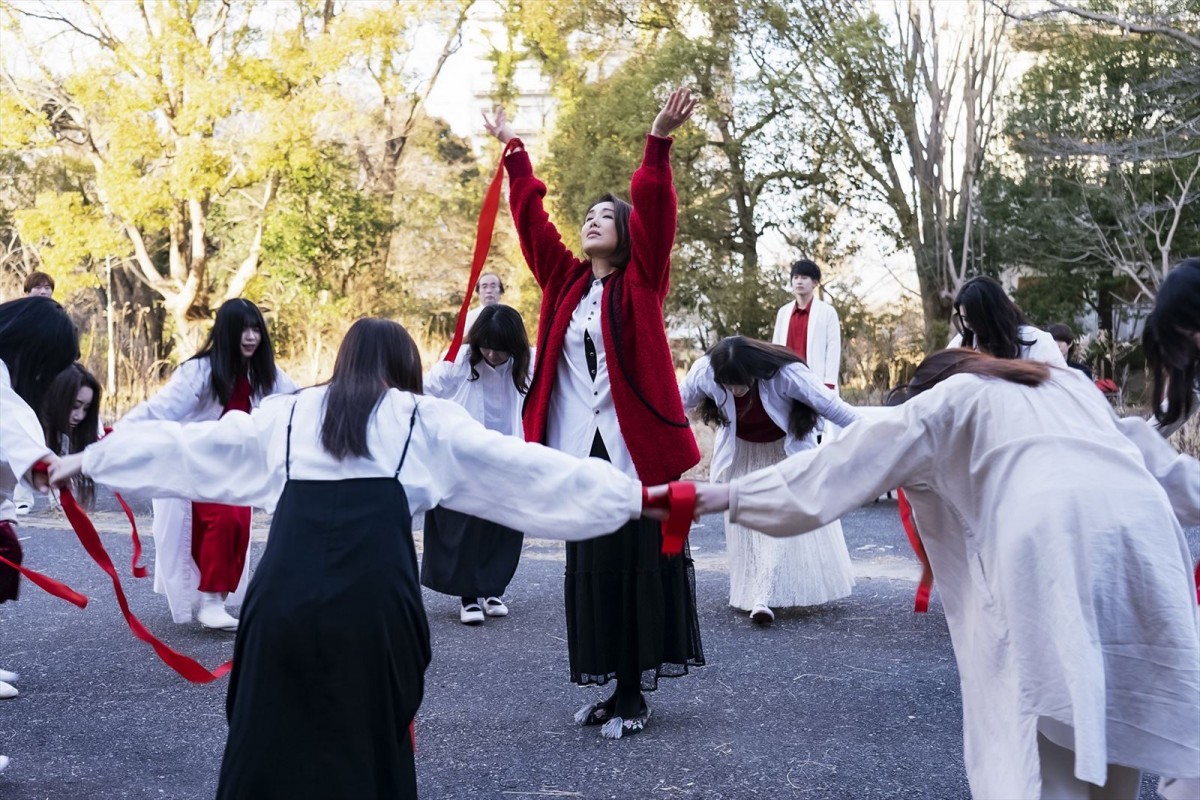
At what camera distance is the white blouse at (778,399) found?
601 cm

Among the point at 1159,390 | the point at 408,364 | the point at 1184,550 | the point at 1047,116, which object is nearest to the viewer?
the point at 1184,550

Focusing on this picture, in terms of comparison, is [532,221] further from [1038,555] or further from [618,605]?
[1038,555]

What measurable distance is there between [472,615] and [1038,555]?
4351 millimetres

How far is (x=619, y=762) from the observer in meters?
4.23

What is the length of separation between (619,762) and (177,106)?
18348mm

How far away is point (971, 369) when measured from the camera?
9.68 ft

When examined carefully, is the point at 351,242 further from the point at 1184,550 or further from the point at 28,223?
the point at 1184,550

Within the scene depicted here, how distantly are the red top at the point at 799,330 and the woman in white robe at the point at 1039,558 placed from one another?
24.3 feet

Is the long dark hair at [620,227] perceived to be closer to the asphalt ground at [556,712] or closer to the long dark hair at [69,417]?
the asphalt ground at [556,712]

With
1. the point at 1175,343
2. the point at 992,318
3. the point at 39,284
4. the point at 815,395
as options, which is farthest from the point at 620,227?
the point at 39,284

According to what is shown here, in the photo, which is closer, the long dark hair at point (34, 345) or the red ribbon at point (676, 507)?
the red ribbon at point (676, 507)

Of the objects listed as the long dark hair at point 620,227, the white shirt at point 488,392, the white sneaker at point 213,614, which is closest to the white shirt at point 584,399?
the long dark hair at point 620,227

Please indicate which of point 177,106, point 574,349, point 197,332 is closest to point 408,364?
point 574,349

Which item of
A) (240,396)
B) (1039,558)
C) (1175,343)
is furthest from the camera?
(240,396)
